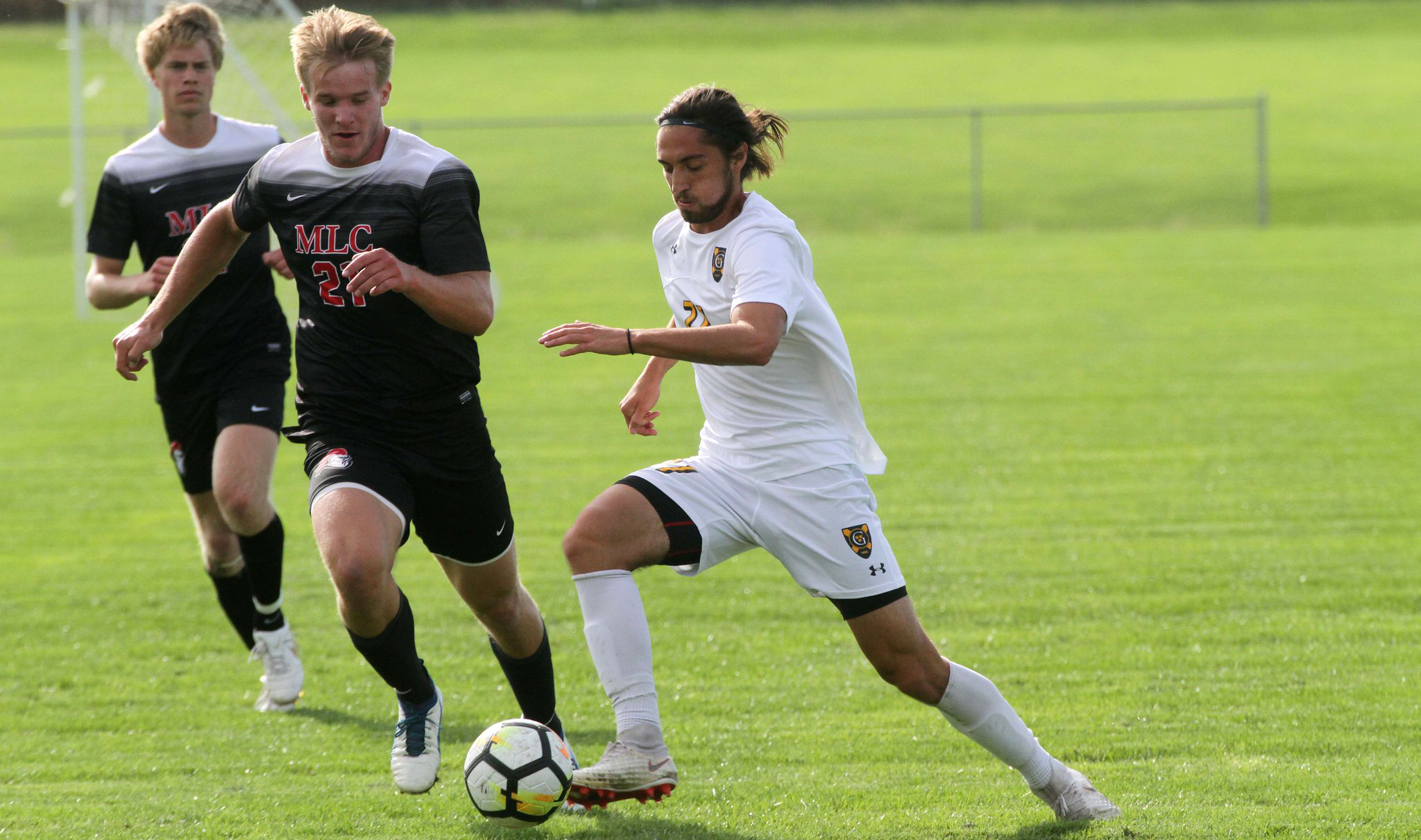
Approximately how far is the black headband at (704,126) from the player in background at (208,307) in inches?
86.2

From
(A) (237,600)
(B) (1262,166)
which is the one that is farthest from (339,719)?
(B) (1262,166)

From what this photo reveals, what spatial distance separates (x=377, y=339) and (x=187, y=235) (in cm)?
209

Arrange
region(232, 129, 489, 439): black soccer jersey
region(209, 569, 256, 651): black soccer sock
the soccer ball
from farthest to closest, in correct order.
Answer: region(209, 569, 256, 651): black soccer sock
region(232, 129, 489, 439): black soccer jersey
the soccer ball

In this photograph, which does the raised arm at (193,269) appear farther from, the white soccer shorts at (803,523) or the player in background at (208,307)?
the white soccer shorts at (803,523)

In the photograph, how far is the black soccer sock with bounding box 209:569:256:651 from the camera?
6211 millimetres

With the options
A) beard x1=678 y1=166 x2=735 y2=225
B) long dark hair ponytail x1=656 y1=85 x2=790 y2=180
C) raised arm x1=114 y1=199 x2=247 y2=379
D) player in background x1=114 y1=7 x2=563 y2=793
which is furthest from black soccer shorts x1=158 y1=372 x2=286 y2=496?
long dark hair ponytail x1=656 y1=85 x2=790 y2=180

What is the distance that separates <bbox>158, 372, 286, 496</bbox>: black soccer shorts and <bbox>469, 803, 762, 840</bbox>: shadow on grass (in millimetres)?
2049

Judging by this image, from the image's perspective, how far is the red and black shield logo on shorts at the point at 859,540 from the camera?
167 inches

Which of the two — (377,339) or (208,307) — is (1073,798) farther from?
(208,307)

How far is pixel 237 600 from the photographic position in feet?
20.4

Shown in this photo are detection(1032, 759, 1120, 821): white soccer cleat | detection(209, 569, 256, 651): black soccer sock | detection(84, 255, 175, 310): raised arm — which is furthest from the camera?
detection(209, 569, 256, 651): black soccer sock

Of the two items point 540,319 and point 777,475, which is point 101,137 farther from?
point 777,475

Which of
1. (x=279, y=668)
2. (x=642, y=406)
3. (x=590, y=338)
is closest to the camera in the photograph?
(x=590, y=338)

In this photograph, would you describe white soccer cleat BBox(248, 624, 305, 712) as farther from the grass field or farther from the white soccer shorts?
the white soccer shorts
